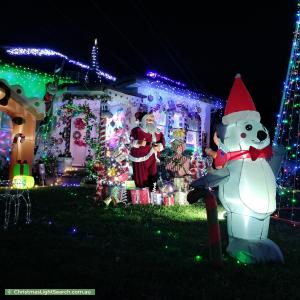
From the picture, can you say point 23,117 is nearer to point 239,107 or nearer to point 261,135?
point 239,107

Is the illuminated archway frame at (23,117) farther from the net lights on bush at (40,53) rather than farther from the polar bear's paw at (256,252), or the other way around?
the polar bear's paw at (256,252)

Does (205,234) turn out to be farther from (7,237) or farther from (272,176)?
(7,237)

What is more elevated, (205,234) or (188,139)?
(188,139)

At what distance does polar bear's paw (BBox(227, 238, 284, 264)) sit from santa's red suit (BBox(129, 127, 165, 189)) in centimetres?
663

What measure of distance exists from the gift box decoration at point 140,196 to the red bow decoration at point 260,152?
568 centimetres

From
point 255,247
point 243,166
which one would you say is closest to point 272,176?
point 243,166

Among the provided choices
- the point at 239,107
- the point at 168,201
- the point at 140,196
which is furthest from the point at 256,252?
the point at 140,196

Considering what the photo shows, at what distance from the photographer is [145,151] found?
11.3 metres

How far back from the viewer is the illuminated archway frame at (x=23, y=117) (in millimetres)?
14297

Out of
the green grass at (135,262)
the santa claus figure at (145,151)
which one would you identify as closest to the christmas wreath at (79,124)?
the santa claus figure at (145,151)

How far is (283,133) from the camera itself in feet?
41.1

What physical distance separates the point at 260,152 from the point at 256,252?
4.08ft

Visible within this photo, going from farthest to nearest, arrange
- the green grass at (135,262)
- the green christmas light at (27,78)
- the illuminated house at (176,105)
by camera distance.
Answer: the illuminated house at (176,105) < the green christmas light at (27,78) < the green grass at (135,262)

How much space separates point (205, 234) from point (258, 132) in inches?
82.4
